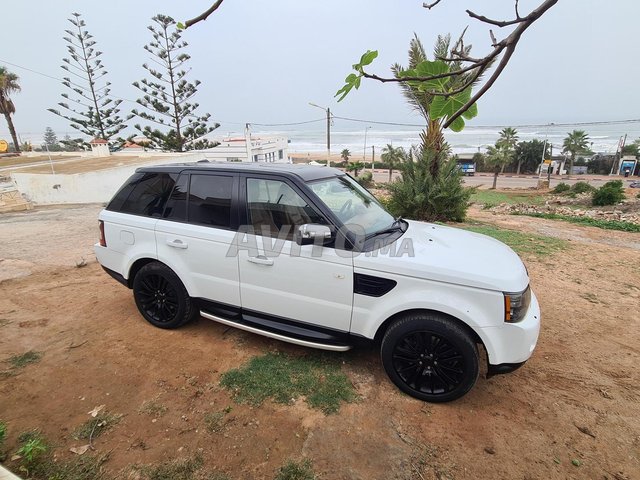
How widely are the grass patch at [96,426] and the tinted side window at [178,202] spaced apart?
172 cm

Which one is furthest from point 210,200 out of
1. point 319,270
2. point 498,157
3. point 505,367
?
point 498,157

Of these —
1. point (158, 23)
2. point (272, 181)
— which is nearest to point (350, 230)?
point (272, 181)

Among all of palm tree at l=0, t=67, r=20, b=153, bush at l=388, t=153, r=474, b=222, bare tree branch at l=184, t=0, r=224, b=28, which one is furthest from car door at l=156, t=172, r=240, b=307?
palm tree at l=0, t=67, r=20, b=153

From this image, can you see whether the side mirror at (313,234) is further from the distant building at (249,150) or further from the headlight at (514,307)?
the distant building at (249,150)

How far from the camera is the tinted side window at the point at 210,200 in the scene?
3168 millimetres

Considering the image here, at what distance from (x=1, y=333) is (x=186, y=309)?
1920mm

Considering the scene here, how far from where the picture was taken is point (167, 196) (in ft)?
11.4

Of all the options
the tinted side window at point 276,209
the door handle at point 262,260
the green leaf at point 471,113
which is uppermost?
the green leaf at point 471,113

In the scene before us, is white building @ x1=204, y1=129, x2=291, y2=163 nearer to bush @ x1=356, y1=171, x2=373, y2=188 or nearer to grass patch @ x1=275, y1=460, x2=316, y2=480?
bush @ x1=356, y1=171, x2=373, y2=188

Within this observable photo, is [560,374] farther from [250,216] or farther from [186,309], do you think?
[186,309]

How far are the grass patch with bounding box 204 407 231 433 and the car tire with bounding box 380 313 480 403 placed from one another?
1269mm

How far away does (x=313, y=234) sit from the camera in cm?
268

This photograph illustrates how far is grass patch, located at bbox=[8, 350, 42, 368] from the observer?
3018 mm

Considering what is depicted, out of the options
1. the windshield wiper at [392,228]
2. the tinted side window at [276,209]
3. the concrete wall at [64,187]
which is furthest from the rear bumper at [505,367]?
the concrete wall at [64,187]
